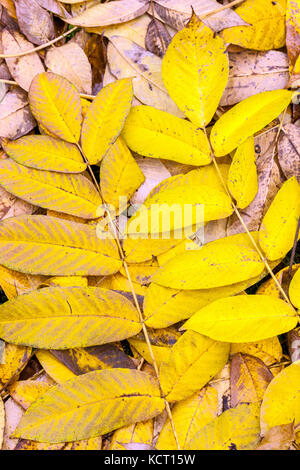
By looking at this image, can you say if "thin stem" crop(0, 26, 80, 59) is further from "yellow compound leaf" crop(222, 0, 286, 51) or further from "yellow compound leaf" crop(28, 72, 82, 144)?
"yellow compound leaf" crop(222, 0, 286, 51)

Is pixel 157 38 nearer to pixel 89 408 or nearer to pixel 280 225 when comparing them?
pixel 280 225

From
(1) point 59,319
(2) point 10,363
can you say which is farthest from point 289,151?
(2) point 10,363

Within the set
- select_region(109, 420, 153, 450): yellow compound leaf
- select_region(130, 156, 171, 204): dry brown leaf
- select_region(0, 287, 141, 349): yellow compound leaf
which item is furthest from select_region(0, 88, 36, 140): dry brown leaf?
select_region(109, 420, 153, 450): yellow compound leaf

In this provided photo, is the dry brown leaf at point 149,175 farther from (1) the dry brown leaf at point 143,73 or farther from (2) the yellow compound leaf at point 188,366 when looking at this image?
(2) the yellow compound leaf at point 188,366

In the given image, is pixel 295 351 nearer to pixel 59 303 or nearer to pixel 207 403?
pixel 207 403

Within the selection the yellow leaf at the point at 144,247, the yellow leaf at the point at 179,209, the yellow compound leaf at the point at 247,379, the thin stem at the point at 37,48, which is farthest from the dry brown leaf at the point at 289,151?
the thin stem at the point at 37,48
